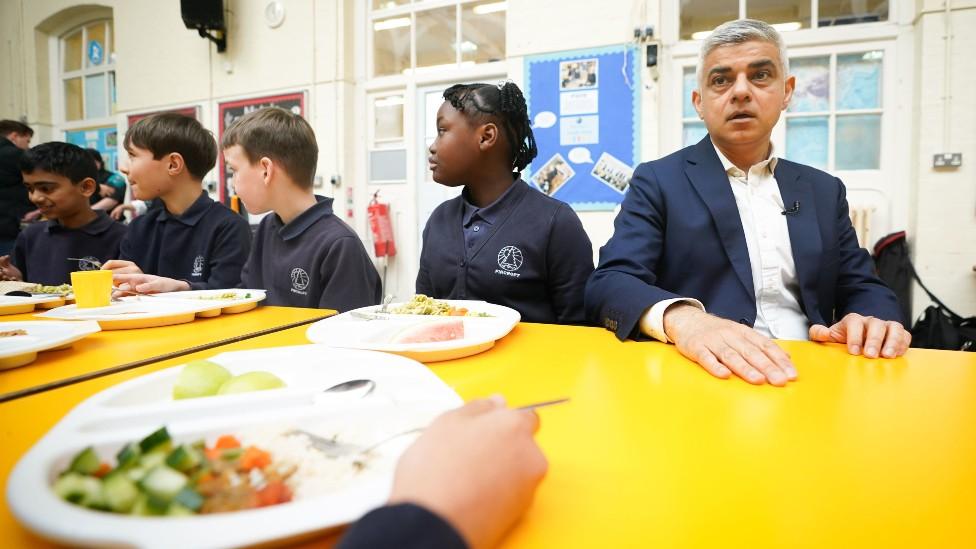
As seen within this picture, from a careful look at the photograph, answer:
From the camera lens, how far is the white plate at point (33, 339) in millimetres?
837

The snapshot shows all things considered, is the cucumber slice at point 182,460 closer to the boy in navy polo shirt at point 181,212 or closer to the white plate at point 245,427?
the white plate at point 245,427

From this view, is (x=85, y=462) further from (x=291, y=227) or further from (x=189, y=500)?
(x=291, y=227)

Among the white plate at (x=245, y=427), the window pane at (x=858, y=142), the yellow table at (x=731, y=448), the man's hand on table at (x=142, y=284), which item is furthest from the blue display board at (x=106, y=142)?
the window pane at (x=858, y=142)

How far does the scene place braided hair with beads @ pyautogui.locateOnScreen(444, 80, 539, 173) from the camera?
1.72 m

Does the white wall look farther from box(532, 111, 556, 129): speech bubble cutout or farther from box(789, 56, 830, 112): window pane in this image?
box(532, 111, 556, 129): speech bubble cutout

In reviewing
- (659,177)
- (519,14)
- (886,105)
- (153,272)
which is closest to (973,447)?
(659,177)

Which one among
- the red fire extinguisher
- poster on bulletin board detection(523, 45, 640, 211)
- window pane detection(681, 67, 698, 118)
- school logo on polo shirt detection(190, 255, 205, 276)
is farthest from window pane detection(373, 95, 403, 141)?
school logo on polo shirt detection(190, 255, 205, 276)

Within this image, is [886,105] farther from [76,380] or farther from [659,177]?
[76,380]

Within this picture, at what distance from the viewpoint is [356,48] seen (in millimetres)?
4719

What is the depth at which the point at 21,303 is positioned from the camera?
4.50 ft

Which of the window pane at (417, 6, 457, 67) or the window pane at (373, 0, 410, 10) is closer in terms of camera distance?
the window pane at (417, 6, 457, 67)

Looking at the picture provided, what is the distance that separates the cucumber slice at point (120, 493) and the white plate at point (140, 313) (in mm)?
919

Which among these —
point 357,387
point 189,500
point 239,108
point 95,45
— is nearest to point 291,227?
point 357,387

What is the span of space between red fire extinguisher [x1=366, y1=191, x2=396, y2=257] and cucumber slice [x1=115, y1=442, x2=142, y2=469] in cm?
419
